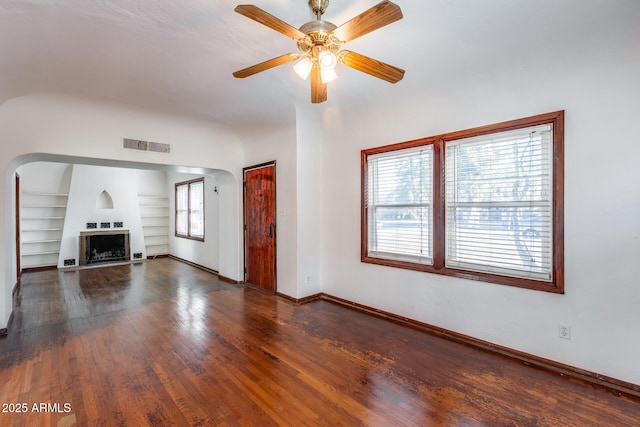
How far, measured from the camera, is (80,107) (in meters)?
3.71

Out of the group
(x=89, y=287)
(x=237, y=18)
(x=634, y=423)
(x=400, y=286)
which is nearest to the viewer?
(x=634, y=423)

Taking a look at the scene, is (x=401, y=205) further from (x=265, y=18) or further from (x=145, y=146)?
(x=145, y=146)

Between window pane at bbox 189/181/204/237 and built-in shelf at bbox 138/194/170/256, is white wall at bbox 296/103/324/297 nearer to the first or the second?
window pane at bbox 189/181/204/237

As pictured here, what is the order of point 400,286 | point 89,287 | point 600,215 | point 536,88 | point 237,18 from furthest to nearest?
1. point 89,287
2. point 400,286
3. point 536,88
4. point 600,215
5. point 237,18

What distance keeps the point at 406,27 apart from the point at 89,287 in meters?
6.28

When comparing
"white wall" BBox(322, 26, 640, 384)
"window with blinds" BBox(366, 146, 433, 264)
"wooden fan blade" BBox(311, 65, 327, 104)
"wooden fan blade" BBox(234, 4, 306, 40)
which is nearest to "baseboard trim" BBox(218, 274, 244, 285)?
"window with blinds" BBox(366, 146, 433, 264)

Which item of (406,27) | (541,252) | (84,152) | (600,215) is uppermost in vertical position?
(406,27)

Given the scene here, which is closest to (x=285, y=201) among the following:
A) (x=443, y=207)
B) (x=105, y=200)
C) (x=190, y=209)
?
(x=443, y=207)

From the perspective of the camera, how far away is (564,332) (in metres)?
2.56

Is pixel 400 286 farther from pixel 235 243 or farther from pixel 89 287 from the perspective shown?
pixel 89 287

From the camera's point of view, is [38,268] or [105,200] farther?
[105,200]

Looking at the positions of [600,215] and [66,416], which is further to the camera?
[600,215]

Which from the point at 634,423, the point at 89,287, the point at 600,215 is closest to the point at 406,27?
the point at 600,215

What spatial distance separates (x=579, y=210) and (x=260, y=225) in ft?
13.5
